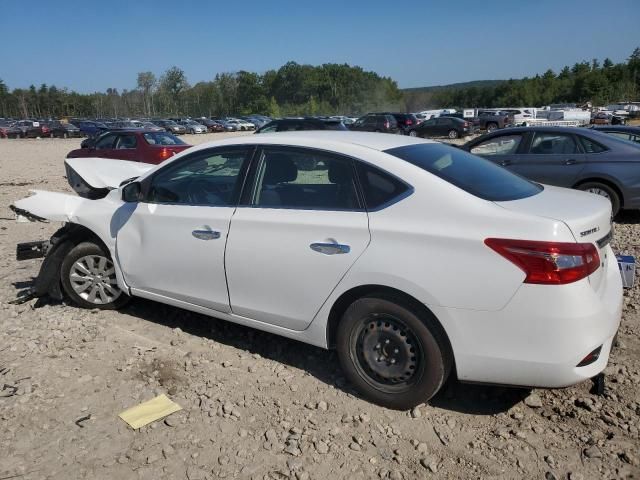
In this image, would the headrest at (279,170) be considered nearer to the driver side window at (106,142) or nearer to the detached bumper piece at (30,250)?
the detached bumper piece at (30,250)

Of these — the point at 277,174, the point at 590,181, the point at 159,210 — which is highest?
the point at 277,174

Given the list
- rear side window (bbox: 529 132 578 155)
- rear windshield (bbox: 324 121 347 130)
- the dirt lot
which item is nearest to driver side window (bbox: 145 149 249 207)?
the dirt lot

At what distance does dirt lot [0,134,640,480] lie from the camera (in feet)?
9.26

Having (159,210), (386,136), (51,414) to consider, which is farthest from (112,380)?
(386,136)

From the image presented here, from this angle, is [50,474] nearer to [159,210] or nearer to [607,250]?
[159,210]

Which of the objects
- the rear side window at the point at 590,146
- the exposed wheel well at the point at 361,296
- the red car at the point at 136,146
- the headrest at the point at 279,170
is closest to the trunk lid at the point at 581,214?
the exposed wheel well at the point at 361,296

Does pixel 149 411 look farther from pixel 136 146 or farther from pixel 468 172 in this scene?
pixel 136 146

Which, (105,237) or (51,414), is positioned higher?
(105,237)

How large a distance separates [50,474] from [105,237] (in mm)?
2173

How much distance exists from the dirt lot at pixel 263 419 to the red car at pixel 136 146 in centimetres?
973

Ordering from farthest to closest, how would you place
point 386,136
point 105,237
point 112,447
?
point 105,237, point 386,136, point 112,447

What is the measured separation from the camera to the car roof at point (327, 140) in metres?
3.52

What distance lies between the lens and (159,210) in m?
4.15

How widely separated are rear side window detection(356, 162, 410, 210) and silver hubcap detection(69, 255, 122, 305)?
2.57m
